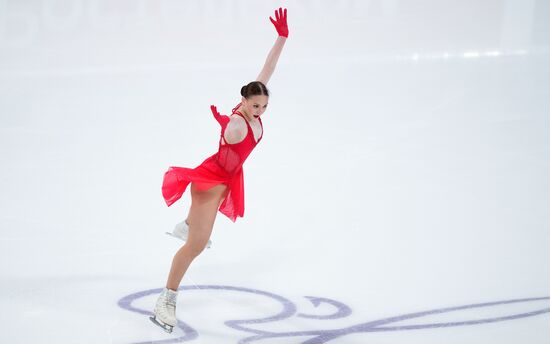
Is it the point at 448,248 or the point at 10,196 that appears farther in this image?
the point at 10,196

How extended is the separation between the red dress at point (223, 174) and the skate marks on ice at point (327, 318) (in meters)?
0.56

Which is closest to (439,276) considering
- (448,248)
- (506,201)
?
Result: (448,248)

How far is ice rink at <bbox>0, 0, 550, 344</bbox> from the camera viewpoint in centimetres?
430

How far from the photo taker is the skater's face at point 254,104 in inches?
154

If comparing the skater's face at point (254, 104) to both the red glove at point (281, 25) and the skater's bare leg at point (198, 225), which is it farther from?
the red glove at point (281, 25)

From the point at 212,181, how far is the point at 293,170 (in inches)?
112

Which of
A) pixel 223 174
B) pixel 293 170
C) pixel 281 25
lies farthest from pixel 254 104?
pixel 293 170

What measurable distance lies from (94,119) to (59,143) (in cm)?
81

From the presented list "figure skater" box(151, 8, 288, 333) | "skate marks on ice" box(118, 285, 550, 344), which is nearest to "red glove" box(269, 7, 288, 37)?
"figure skater" box(151, 8, 288, 333)

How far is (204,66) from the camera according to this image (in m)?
9.89

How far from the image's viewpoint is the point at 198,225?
158 inches

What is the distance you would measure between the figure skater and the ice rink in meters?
0.20

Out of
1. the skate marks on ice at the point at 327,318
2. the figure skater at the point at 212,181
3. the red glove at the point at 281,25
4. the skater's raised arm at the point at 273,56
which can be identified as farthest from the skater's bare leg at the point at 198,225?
the red glove at the point at 281,25

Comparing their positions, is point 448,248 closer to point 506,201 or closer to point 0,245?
point 506,201
